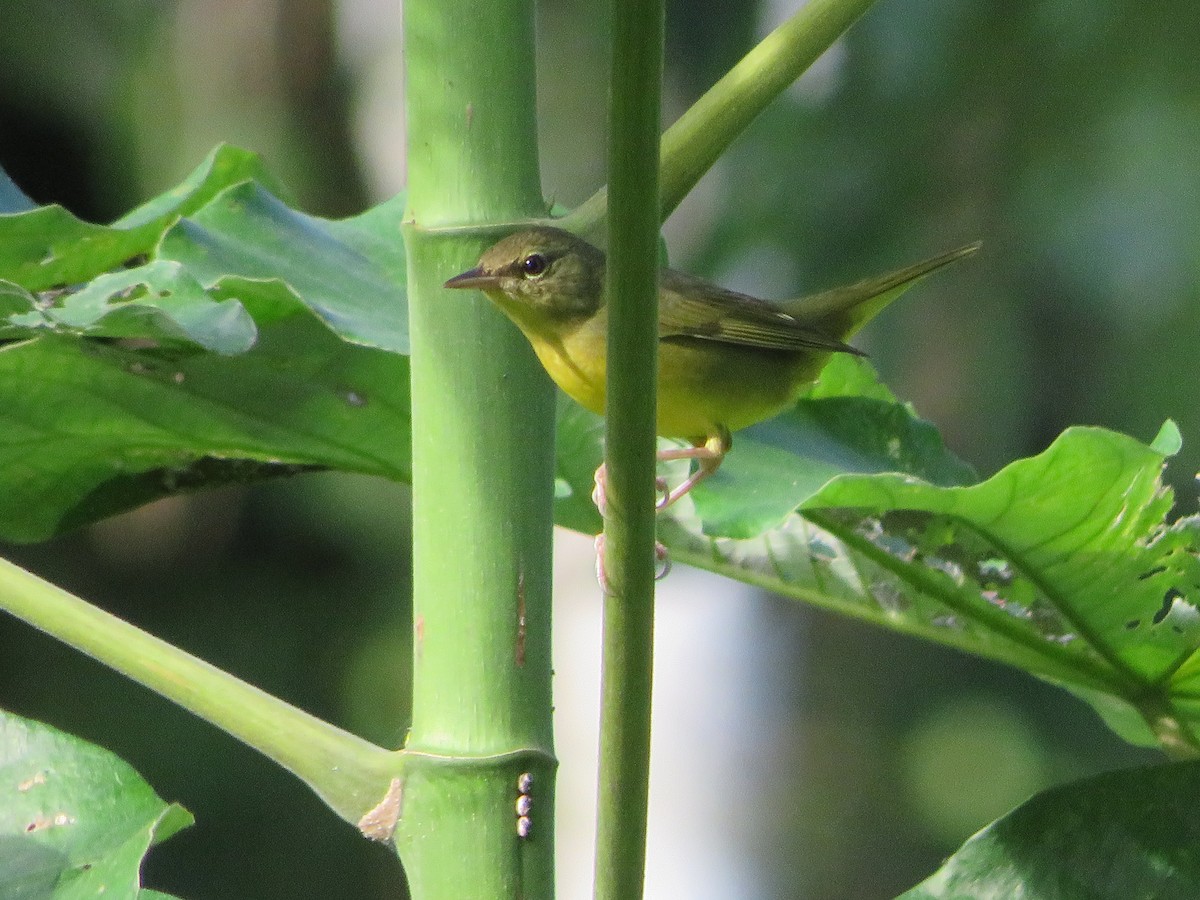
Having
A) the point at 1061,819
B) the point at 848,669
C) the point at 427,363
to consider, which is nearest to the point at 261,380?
the point at 427,363

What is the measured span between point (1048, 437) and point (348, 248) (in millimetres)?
2953

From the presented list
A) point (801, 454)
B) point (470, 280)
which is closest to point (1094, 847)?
point (801, 454)

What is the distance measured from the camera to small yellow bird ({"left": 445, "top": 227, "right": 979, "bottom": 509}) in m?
1.83

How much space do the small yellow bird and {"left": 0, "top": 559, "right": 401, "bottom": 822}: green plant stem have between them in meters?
0.59

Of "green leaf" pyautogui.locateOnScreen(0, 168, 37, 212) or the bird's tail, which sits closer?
"green leaf" pyautogui.locateOnScreen(0, 168, 37, 212)

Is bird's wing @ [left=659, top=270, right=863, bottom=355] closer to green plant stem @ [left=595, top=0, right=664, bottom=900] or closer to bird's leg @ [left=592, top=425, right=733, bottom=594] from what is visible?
bird's leg @ [left=592, top=425, right=733, bottom=594]

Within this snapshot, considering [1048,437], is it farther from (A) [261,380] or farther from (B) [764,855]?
(A) [261,380]

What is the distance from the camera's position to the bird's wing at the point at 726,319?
89.3 inches

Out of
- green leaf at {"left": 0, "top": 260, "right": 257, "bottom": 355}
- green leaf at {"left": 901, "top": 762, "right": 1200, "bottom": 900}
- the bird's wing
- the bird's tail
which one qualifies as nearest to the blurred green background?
the bird's tail

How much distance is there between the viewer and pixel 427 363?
102 cm

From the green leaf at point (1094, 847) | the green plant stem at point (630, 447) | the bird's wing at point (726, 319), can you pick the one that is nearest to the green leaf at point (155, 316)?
the green plant stem at point (630, 447)

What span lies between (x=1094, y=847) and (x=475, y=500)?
66cm

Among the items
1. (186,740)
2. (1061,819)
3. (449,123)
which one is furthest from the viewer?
(186,740)

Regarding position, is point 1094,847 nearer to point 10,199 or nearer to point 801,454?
point 801,454
